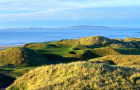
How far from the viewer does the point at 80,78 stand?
10414 mm

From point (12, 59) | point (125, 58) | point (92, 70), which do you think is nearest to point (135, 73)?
point (92, 70)

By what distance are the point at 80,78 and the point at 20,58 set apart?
710 inches

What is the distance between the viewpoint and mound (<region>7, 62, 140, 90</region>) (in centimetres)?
952

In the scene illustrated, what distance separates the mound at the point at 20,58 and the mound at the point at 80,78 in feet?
44.2

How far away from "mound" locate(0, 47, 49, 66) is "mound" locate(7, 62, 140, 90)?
44.2 ft

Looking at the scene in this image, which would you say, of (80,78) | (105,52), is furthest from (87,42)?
(80,78)

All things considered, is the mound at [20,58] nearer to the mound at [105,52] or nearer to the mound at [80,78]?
the mound at [105,52]

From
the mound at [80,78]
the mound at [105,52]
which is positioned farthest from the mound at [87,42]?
the mound at [80,78]

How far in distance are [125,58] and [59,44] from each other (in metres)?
19.9

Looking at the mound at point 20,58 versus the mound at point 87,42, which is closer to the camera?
the mound at point 20,58

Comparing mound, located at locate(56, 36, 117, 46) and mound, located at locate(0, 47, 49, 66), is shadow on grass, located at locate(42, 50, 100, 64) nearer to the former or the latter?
mound, located at locate(0, 47, 49, 66)

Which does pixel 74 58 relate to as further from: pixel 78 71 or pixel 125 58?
pixel 78 71

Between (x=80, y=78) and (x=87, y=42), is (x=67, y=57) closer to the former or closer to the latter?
(x=87, y=42)

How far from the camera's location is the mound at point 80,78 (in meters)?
9.52
